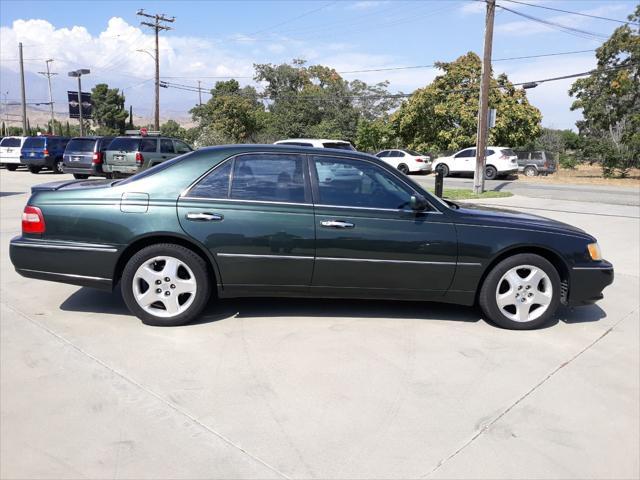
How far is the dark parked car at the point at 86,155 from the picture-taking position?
64.8 ft

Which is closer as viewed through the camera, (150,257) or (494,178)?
(150,257)

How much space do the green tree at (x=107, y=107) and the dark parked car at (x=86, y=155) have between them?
81.4 meters

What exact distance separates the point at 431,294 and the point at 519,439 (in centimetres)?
182

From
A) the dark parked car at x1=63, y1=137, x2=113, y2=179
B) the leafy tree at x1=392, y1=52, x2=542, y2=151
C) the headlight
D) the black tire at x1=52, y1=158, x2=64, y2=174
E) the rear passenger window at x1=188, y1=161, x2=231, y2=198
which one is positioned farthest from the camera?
the leafy tree at x1=392, y1=52, x2=542, y2=151

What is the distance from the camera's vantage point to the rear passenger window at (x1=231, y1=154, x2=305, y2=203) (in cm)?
476

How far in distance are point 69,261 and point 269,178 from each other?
1804 millimetres

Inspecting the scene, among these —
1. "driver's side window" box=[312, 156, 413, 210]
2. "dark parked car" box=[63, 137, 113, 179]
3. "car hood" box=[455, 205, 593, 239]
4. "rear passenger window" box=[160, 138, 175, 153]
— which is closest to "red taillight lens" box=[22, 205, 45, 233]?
"driver's side window" box=[312, 156, 413, 210]

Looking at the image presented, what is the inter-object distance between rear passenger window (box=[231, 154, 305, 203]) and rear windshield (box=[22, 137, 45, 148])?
22903 mm

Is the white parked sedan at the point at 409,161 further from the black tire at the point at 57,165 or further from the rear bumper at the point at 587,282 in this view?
the rear bumper at the point at 587,282

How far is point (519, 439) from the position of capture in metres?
3.16

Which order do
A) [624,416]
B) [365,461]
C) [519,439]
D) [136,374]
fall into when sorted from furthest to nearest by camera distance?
[136,374] → [624,416] → [519,439] → [365,461]

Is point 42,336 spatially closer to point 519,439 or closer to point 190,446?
point 190,446

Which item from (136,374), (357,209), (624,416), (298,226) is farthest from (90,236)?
(624,416)

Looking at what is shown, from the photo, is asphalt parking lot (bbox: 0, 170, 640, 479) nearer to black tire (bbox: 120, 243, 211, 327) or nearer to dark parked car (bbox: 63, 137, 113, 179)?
black tire (bbox: 120, 243, 211, 327)
